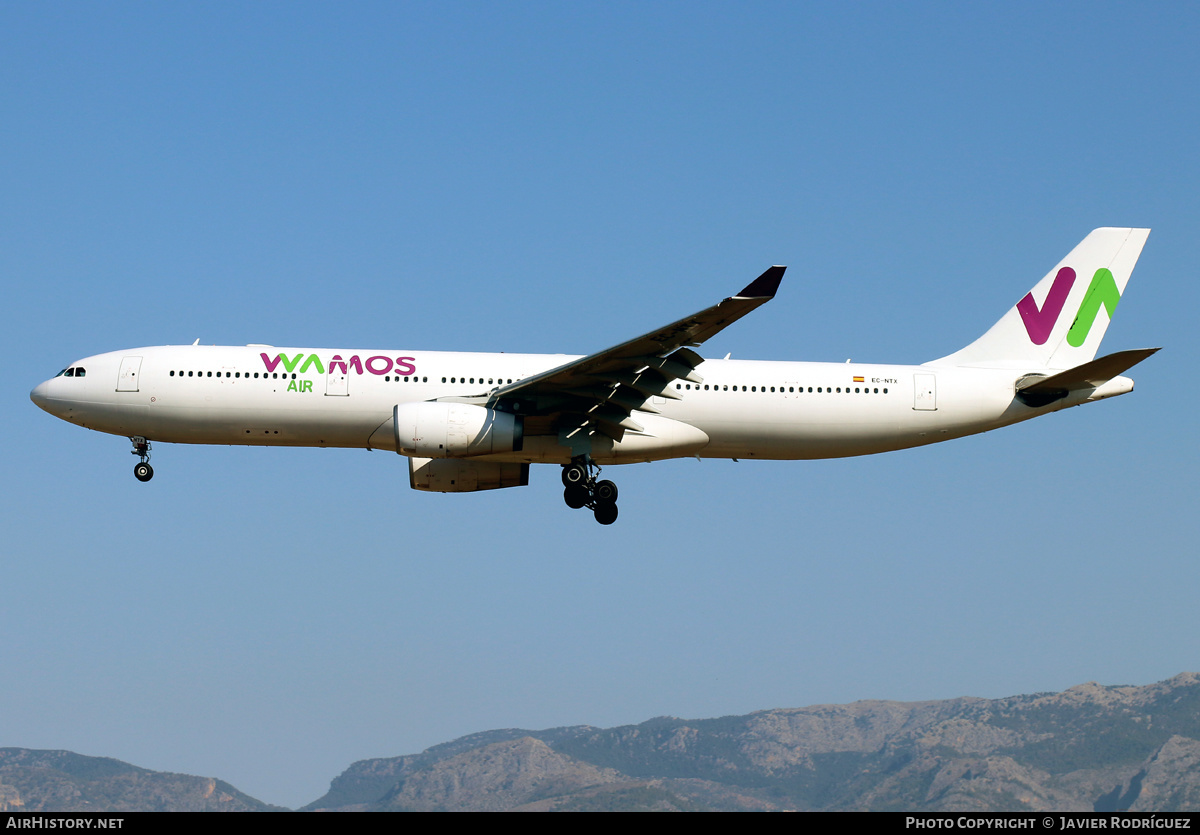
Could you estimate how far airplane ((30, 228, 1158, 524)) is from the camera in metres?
29.1

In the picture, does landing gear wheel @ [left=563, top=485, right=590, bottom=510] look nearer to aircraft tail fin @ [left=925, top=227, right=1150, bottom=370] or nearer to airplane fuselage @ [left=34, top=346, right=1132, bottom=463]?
airplane fuselage @ [left=34, top=346, right=1132, bottom=463]

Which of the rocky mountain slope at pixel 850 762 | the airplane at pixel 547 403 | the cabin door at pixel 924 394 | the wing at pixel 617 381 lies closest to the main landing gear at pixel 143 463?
the airplane at pixel 547 403

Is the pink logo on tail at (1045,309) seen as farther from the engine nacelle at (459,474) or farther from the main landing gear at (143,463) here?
the main landing gear at (143,463)

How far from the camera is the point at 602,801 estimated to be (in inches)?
3378

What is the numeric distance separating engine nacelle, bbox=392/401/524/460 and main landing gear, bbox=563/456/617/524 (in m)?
2.31

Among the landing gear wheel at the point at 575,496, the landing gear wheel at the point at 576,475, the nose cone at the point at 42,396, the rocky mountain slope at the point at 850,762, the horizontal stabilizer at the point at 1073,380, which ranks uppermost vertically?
the nose cone at the point at 42,396

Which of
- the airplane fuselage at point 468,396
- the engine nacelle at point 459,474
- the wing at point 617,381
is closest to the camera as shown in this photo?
the wing at point 617,381

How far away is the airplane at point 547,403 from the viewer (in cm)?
2912

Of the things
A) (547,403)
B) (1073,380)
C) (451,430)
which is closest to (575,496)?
(547,403)

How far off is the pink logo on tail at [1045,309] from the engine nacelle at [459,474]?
1489cm

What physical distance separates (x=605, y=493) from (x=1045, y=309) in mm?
13854

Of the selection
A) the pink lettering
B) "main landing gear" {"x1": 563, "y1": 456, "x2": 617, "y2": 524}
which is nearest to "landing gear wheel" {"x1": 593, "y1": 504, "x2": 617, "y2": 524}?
"main landing gear" {"x1": 563, "y1": 456, "x2": 617, "y2": 524}

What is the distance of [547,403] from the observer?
29.6 meters

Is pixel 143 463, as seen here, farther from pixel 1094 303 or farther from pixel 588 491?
pixel 1094 303
